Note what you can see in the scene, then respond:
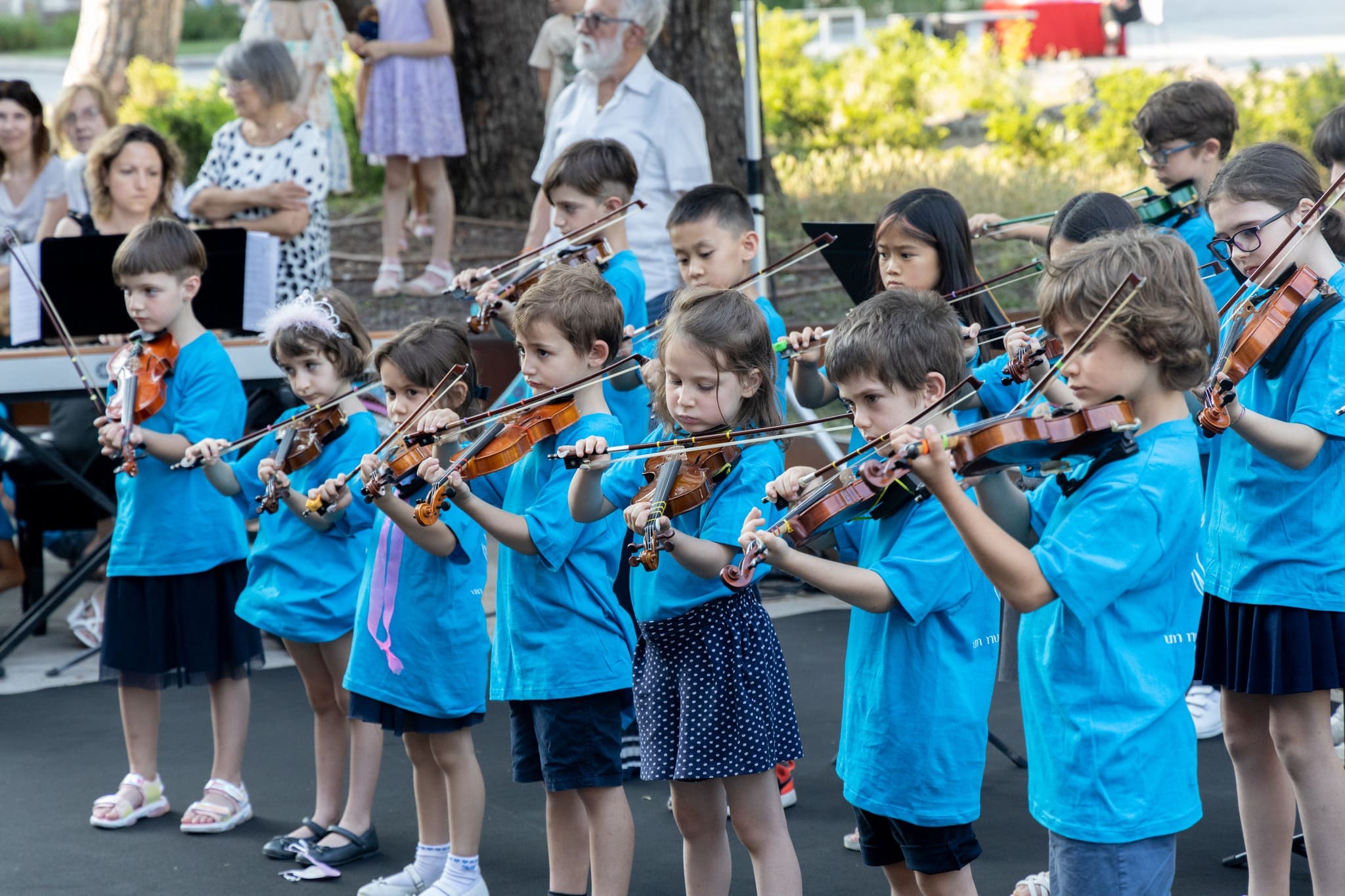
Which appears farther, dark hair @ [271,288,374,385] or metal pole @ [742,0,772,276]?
metal pole @ [742,0,772,276]

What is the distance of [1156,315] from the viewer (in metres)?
2.20

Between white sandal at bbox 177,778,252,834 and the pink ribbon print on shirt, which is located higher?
the pink ribbon print on shirt

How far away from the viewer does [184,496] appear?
396 cm

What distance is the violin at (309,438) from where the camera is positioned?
3.54 metres

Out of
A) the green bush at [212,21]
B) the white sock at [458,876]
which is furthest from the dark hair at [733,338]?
the green bush at [212,21]

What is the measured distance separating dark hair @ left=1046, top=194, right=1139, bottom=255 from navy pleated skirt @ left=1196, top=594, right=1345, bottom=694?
86cm

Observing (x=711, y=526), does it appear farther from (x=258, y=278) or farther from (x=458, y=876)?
(x=258, y=278)

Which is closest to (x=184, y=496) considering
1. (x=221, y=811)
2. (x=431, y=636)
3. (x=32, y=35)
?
(x=221, y=811)

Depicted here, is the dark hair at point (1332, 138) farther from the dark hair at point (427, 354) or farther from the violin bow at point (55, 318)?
the violin bow at point (55, 318)

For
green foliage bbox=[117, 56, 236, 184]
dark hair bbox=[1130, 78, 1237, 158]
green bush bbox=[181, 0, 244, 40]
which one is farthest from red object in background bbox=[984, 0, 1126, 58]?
dark hair bbox=[1130, 78, 1237, 158]

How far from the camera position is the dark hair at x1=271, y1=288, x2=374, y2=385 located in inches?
142

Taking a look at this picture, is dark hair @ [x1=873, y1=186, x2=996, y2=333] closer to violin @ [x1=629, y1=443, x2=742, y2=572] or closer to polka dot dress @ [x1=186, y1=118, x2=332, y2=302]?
violin @ [x1=629, y1=443, x2=742, y2=572]

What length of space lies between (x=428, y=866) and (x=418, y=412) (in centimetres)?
107

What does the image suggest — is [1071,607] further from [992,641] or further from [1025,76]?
[1025,76]
